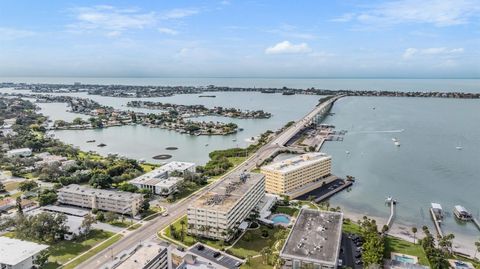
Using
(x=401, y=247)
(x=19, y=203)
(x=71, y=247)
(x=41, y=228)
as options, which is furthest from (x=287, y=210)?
(x=19, y=203)

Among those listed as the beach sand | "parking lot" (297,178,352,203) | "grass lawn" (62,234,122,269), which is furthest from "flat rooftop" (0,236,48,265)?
the beach sand

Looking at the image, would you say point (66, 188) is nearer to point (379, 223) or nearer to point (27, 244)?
point (27, 244)

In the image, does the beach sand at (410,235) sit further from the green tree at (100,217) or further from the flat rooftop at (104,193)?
the green tree at (100,217)

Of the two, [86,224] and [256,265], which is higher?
[86,224]

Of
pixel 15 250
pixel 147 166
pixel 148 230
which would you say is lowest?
pixel 148 230

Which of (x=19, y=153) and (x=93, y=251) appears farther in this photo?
(x=19, y=153)

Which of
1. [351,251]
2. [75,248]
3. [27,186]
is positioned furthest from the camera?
[27,186]

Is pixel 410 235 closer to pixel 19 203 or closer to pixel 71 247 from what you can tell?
pixel 71 247

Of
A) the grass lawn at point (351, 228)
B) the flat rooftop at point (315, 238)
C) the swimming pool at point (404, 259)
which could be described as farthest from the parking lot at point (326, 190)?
the swimming pool at point (404, 259)
